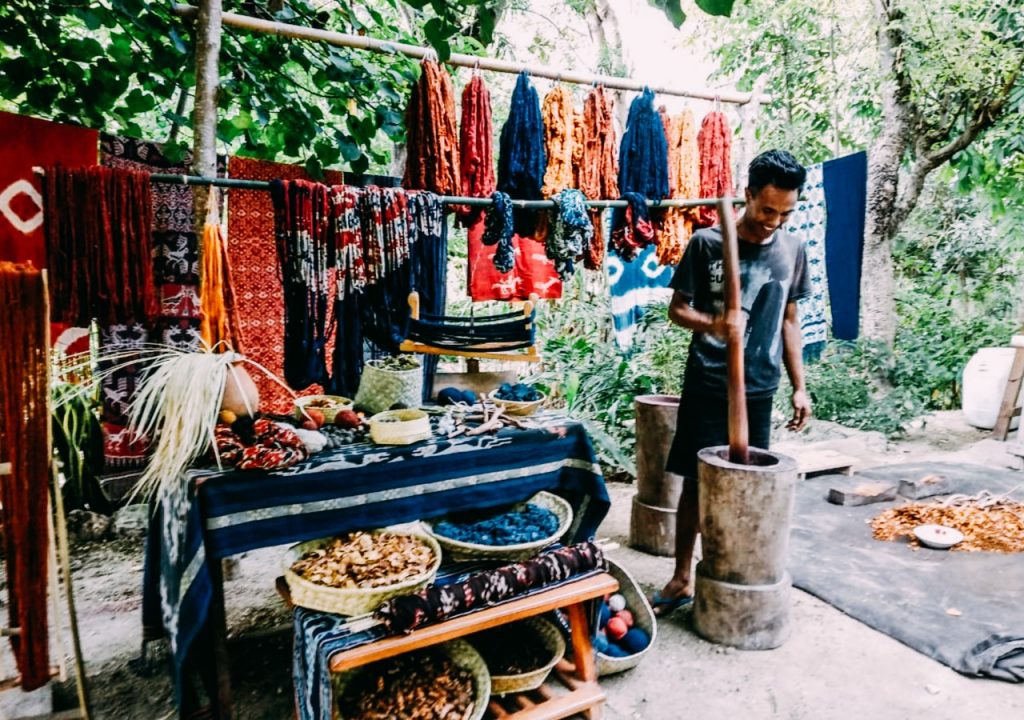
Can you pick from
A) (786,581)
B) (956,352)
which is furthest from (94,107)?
(956,352)

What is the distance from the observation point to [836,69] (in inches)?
290

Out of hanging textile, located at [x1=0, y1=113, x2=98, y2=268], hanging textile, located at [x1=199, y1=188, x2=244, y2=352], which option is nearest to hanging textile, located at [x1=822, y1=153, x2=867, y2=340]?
hanging textile, located at [x1=199, y1=188, x2=244, y2=352]

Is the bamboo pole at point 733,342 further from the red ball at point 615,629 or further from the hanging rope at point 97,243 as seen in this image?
the hanging rope at point 97,243

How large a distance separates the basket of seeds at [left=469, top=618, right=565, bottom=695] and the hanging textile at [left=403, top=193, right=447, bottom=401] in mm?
1243

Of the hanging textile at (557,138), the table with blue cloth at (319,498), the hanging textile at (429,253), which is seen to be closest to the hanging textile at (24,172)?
the table with blue cloth at (319,498)

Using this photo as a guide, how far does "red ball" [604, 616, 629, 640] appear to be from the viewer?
2.65 meters

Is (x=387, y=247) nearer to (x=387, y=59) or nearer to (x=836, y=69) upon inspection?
(x=387, y=59)

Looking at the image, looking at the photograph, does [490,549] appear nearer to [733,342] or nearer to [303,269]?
[733,342]

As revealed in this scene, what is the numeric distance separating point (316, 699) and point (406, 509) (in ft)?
2.26

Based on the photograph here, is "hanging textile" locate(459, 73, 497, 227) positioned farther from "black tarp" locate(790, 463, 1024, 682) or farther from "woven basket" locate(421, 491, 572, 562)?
"black tarp" locate(790, 463, 1024, 682)

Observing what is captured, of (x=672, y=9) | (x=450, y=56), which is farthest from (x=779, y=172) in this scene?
(x=450, y=56)

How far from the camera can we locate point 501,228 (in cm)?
352

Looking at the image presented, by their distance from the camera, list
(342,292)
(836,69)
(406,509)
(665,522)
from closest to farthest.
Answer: (406,509), (342,292), (665,522), (836,69)

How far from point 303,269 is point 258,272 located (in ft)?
5.06
